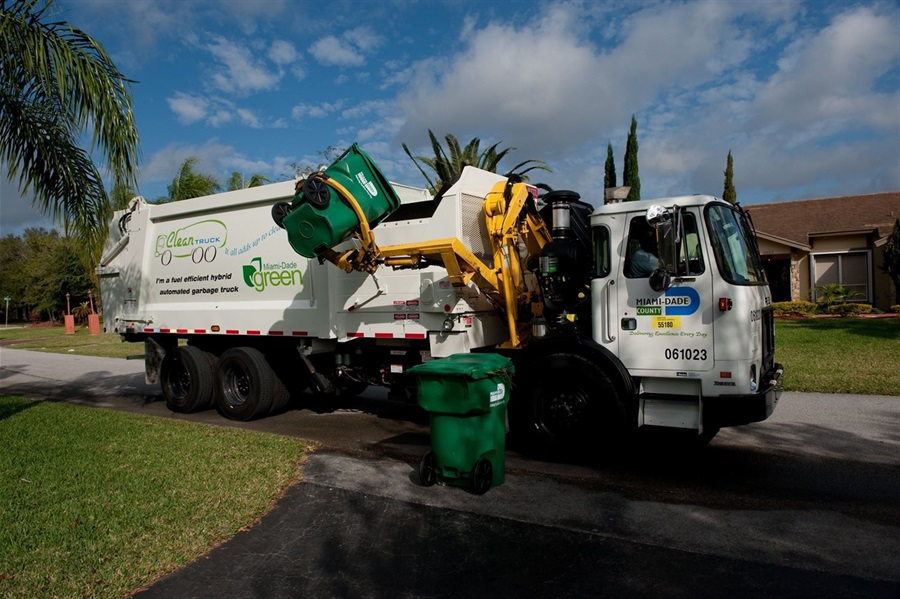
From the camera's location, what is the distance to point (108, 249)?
10.9 meters

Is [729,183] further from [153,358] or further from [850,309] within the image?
[153,358]

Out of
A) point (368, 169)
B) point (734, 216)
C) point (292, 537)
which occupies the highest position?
point (368, 169)

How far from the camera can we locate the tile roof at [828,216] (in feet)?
76.4

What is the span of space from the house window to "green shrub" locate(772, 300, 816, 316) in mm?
1968

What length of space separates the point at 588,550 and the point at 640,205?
10.6 ft

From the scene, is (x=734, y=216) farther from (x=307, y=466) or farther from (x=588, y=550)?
(x=307, y=466)

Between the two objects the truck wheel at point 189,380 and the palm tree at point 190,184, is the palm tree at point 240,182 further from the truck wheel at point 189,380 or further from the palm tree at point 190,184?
the truck wheel at point 189,380

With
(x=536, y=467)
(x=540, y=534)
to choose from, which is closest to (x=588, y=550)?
(x=540, y=534)

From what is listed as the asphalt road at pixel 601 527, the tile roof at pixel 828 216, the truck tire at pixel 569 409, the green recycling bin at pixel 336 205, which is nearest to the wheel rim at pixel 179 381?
the asphalt road at pixel 601 527

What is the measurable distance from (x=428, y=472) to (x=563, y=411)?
149 cm

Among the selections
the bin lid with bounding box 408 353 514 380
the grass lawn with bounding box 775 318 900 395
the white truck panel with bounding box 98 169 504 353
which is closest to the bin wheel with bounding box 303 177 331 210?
the white truck panel with bounding box 98 169 504 353

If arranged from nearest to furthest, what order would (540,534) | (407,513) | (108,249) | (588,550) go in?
(588,550) → (540,534) → (407,513) → (108,249)

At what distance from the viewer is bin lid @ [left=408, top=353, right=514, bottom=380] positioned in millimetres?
5281

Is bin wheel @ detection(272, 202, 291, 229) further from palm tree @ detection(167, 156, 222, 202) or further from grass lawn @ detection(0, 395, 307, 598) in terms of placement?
palm tree @ detection(167, 156, 222, 202)
